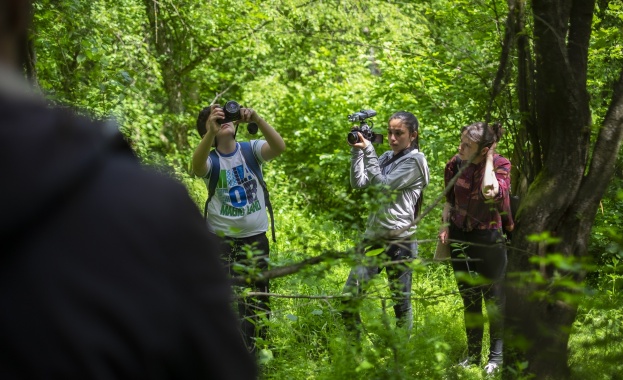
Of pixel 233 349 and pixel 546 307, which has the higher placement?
pixel 233 349

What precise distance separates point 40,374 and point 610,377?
99.9 inches

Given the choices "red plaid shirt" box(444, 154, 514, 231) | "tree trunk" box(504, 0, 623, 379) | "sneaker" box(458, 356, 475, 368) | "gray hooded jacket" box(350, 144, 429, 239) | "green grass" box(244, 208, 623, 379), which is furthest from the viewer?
"gray hooded jacket" box(350, 144, 429, 239)

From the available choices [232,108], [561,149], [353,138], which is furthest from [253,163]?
[561,149]

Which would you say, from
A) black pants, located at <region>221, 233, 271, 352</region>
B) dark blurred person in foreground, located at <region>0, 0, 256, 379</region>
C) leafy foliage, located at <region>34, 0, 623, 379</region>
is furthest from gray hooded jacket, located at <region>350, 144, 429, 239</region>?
dark blurred person in foreground, located at <region>0, 0, 256, 379</region>

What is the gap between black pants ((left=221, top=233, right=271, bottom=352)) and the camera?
3.47m

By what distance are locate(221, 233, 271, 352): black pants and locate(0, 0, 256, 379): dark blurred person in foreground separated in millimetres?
2494

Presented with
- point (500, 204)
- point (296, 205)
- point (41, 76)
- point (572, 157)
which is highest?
point (41, 76)

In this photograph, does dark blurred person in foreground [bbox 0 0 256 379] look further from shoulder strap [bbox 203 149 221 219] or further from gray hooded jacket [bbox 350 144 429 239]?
gray hooded jacket [bbox 350 144 429 239]

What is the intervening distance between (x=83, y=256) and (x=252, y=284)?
3077 mm

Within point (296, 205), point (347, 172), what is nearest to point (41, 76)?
point (347, 172)

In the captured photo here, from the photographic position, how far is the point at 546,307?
3.51 m

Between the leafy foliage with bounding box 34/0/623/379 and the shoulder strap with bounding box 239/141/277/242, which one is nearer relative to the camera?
the leafy foliage with bounding box 34/0/623/379

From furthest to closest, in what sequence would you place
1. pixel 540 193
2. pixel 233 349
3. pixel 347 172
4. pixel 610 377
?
pixel 347 172 < pixel 540 193 < pixel 610 377 < pixel 233 349

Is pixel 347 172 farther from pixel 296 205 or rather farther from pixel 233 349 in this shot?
pixel 233 349
